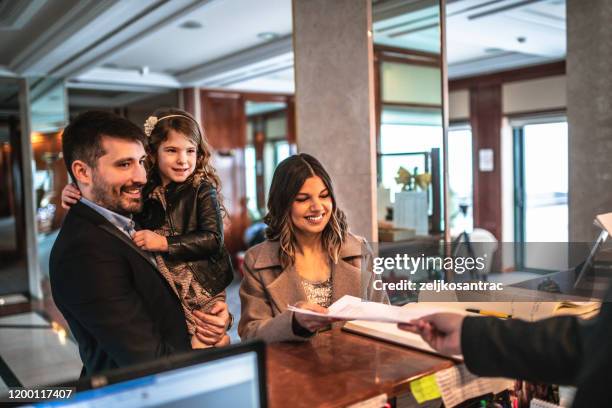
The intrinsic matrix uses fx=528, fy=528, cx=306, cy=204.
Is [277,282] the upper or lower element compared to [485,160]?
lower

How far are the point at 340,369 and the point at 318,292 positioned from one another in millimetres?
694

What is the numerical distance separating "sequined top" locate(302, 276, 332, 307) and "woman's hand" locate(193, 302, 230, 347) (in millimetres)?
313

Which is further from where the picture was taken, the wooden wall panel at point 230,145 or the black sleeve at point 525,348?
the wooden wall panel at point 230,145

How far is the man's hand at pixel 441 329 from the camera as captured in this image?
1109 millimetres

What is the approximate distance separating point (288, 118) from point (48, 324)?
532 centimetres

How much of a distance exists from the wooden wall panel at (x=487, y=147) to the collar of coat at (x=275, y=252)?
6.22 m

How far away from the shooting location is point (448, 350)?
1.12m

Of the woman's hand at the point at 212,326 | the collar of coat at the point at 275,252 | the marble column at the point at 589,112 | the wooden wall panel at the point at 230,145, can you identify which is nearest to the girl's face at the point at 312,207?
the collar of coat at the point at 275,252

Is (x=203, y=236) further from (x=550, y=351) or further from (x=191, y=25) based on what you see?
(x=191, y=25)

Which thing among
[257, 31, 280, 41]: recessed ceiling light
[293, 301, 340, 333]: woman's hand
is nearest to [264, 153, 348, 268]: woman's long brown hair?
[293, 301, 340, 333]: woman's hand

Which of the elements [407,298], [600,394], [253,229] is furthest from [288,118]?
[600,394]

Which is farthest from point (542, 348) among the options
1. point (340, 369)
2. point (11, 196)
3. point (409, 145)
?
point (11, 196)

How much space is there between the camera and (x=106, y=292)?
133 centimetres

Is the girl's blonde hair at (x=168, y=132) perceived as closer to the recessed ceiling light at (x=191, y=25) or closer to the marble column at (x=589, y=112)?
the marble column at (x=589, y=112)
